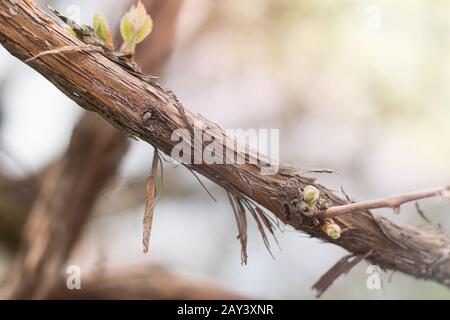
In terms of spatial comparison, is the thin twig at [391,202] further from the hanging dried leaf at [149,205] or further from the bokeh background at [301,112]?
the bokeh background at [301,112]

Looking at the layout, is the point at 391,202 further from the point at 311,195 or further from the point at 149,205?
the point at 149,205

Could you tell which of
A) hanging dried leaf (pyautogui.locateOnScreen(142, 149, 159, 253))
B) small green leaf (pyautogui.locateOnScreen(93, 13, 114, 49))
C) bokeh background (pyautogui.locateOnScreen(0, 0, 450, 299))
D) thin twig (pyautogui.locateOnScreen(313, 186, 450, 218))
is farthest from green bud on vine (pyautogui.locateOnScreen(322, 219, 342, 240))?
bokeh background (pyautogui.locateOnScreen(0, 0, 450, 299))

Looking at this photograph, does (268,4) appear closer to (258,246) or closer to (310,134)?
(310,134)

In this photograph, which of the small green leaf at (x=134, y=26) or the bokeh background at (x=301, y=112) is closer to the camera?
the small green leaf at (x=134, y=26)

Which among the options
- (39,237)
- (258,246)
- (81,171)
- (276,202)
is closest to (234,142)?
(276,202)

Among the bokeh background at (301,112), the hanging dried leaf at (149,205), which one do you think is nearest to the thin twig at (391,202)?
the hanging dried leaf at (149,205)

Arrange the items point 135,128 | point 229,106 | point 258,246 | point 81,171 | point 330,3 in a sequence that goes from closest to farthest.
Result: point 135,128 < point 81,171 < point 258,246 < point 330,3 < point 229,106

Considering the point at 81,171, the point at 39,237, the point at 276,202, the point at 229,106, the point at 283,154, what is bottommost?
the point at 276,202
